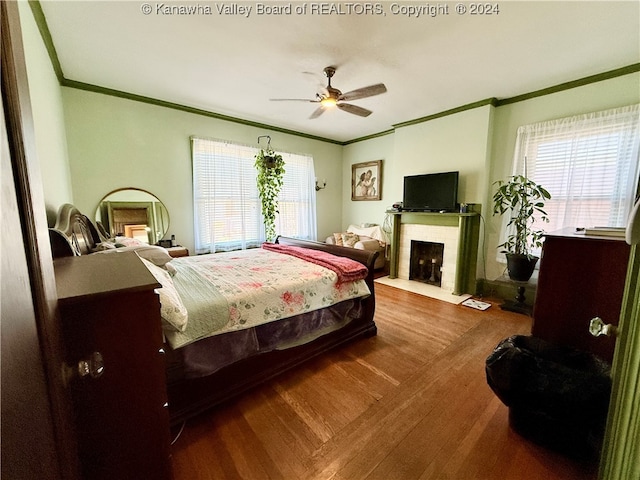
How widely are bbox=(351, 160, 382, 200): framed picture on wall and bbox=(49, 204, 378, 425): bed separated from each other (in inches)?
106

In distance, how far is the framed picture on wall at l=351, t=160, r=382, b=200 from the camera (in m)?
4.90

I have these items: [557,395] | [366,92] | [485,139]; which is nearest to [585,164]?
[485,139]

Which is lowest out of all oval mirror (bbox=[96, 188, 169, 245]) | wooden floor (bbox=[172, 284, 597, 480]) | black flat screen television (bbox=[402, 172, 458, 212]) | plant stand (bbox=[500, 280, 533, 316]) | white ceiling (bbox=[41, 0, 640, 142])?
wooden floor (bbox=[172, 284, 597, 480])

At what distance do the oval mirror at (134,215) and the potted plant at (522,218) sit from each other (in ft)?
14.3

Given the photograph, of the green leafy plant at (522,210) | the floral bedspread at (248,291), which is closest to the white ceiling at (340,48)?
the green leafy plant at (522,210)

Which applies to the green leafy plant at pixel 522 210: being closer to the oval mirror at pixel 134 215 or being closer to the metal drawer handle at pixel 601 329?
the metal drawer handle at pixel 601 329

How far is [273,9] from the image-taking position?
181cm

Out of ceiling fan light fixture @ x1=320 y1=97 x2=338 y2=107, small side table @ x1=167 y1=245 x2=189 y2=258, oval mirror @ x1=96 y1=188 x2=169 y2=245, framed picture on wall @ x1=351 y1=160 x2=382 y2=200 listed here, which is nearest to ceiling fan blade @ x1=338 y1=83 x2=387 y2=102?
ceiling fan light fixture @ x1=320 y1=97 x2=338 y2=107

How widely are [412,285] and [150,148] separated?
4152mm

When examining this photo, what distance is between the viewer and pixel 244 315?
1.64m

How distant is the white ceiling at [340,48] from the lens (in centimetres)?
184

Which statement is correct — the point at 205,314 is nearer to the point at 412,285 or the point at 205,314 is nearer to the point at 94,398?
the point at 94,398

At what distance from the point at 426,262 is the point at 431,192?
1.15m

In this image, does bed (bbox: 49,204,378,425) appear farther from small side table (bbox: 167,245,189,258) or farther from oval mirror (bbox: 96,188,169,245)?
oval mirror (bbox: 96,188,169,245)
